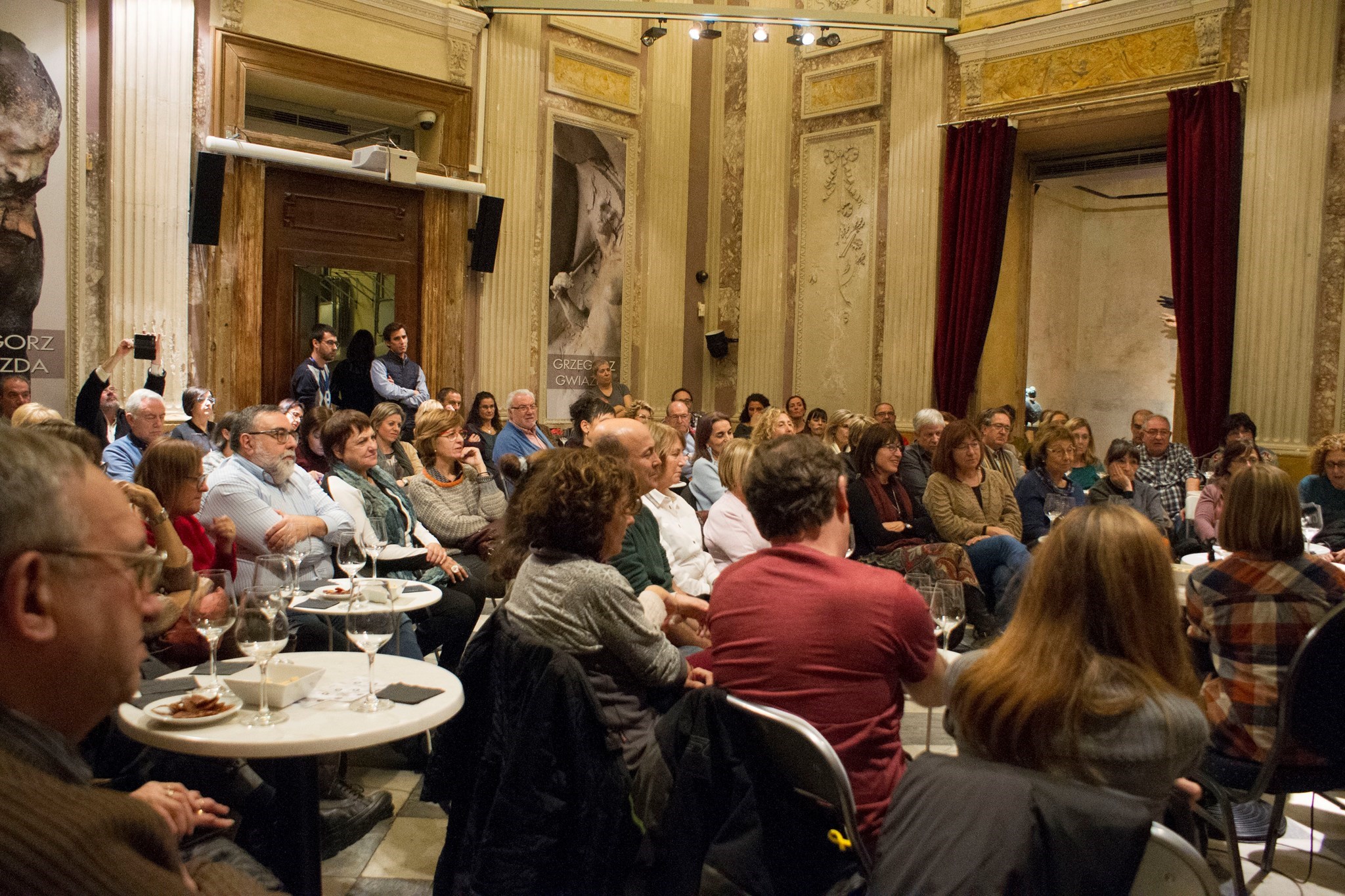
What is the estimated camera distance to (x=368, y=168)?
29.0ft

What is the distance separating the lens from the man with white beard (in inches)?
143

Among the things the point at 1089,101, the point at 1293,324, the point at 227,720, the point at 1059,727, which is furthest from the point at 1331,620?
the point at 1089,101

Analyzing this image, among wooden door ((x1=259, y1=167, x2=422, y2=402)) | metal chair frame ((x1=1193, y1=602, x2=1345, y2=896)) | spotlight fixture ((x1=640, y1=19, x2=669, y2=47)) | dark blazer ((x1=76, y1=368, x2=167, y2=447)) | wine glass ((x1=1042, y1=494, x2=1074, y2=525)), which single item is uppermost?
spotlight fixture ((x1=640, y1=19, x2=669, y2=47))

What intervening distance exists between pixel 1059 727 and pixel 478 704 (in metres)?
1.23

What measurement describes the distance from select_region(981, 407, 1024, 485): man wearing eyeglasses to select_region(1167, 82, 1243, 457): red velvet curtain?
268cm

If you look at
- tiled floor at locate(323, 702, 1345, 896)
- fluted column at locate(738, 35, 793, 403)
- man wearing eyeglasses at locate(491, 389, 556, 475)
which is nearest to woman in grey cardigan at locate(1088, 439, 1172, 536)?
tiled floor at locate(323, 702, 1345, 896)

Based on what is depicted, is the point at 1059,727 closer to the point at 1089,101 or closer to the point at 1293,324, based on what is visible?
the point at 1293,324

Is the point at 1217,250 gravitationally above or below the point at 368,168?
below

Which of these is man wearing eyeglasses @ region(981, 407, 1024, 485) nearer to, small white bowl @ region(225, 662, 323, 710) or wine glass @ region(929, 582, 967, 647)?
wine glass @ region(929, 582, 967, 647)

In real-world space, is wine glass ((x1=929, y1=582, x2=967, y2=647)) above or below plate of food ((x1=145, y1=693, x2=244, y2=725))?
above

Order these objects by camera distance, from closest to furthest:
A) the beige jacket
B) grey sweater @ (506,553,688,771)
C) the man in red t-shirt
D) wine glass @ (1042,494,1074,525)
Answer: the man in red t-shirt < grey sweater @ (506,553,688,771) < the beige jacket < wine glass @ (1042,494,1074,525)

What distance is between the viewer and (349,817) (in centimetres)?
305

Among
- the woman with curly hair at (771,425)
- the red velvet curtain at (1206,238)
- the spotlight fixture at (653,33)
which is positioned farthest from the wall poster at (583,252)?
the red velvet curtain at (1206,238)

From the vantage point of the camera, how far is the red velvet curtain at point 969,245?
935cm
